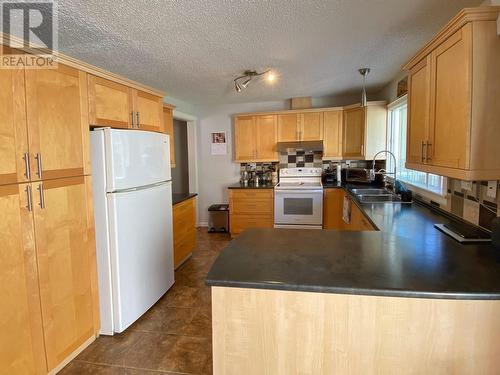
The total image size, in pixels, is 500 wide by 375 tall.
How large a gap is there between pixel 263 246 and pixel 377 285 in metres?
0.58

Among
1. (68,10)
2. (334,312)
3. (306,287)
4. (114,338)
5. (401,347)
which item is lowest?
(114,338)

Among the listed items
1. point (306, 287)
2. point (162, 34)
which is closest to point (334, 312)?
point (306, 287)

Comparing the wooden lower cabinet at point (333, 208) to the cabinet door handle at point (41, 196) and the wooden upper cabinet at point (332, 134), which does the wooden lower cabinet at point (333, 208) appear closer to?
the wooden upper cabinet at point (332, 134)

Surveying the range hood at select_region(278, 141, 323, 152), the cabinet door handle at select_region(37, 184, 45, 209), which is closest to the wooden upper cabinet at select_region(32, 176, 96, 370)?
the cabinet door handle at select_region(37, 184, 45, 209)

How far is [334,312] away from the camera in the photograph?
1.05m

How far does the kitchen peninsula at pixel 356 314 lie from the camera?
0.99 m

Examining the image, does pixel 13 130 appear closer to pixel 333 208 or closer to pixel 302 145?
pixel 333 208

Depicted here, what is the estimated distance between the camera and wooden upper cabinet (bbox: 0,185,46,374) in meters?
1.45

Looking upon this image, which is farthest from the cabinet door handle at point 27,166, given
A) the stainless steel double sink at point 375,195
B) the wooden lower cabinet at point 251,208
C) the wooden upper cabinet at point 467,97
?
the wooden lower cabinet at point 251,208

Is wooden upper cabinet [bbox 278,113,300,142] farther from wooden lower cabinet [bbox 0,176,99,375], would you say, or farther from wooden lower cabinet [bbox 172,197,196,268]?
wooden lower cabinet [bbox 0,176,99,375]

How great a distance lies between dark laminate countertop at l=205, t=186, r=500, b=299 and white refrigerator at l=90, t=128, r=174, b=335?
1051 mm

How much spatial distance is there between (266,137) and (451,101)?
128 inches

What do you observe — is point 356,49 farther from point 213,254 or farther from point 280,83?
point 213,254

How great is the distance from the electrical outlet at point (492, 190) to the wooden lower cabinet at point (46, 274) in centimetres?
253
